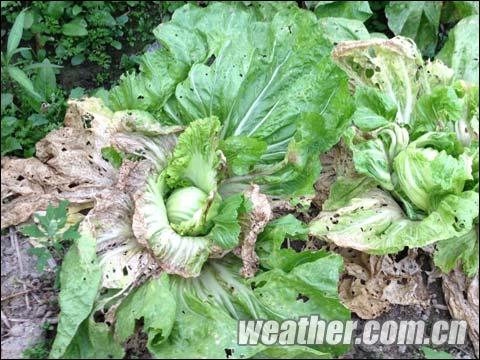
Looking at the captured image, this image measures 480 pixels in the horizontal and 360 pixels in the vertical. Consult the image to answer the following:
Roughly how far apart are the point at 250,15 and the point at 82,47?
3.40 feet

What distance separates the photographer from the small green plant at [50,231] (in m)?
2.87

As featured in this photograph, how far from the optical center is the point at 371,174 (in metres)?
3.29

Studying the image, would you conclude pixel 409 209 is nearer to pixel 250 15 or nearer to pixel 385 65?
pixel 385 65

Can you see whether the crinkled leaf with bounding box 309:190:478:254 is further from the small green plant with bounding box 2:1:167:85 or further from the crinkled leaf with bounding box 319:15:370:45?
the small green plant with bounding box 2:1:167:85

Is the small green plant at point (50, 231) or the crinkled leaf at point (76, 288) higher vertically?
the small green plant at point (50, 231)

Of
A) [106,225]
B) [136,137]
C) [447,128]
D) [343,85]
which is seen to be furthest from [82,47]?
[447,128]

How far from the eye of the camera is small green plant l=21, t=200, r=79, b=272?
2.87 m

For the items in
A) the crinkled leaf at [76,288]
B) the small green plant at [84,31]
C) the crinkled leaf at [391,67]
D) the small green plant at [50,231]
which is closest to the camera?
the crinkled leaf at [76,288]

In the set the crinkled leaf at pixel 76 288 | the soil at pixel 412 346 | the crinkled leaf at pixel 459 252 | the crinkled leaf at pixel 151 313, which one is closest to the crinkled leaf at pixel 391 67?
the crinkled leaf at pixel 459 252

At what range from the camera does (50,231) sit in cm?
287

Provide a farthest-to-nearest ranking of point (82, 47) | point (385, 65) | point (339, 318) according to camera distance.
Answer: point (82, 47) < point (385, 65) < point (339, 318)

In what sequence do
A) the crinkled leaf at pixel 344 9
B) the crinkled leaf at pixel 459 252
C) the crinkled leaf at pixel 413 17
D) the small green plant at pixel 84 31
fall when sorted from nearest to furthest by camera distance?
the crinkled leaf at pixel 459 252
the small green plant at pixel 84 31
the crinkled leaf at pixel 344 9
the crinkled leaf at pixel 413 17

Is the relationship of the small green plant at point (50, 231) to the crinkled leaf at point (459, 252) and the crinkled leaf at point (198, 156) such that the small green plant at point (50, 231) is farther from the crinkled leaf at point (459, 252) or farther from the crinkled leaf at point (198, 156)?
the crinkled leaf at point (459, 252)

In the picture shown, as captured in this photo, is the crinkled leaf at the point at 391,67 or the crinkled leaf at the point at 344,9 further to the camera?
the crinkled leaf at the point at 344,9
